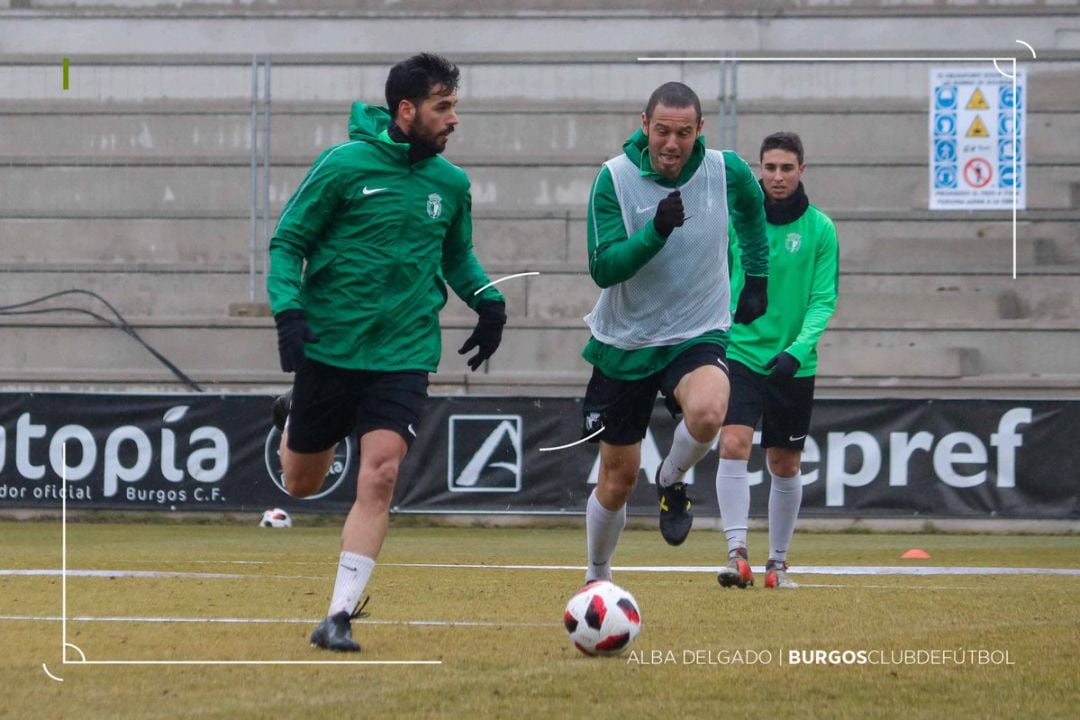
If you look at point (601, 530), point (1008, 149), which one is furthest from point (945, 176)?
point (601, 530)

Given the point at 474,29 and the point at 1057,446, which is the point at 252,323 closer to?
the point at 474,29

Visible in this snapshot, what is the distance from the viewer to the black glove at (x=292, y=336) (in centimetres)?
608

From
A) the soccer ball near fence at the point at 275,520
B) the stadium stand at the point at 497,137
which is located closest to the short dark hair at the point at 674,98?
the soccer ball near fence at the point at 275,520

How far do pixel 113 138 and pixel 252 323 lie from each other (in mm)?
3637

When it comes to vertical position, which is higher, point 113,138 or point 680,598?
point 113,138

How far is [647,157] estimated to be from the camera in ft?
24.0

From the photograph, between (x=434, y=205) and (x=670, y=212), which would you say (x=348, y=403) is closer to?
(x=434, y=205)

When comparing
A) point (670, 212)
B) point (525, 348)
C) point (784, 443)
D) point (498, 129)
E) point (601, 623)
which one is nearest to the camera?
point (601, 623)

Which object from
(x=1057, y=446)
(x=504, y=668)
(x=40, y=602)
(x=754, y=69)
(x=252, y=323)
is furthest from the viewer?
(x=754, y=69)

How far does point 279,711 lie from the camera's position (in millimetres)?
4562

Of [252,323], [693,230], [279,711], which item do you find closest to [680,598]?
[693,230]

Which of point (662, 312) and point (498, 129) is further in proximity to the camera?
point (498, 129)

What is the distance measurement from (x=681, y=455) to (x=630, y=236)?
3.35 ft

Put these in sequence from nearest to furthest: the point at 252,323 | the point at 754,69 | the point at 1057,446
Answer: the point at 1057,446 < the point at 252,323 < the point at 754,69
